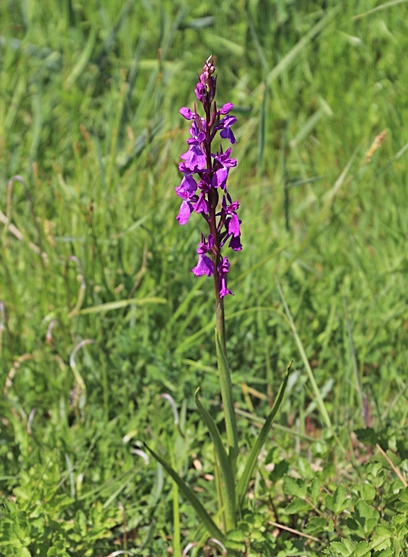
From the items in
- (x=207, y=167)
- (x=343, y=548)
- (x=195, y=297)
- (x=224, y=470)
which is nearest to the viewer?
(x=207, y=167)

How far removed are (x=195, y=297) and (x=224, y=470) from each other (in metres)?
0.97

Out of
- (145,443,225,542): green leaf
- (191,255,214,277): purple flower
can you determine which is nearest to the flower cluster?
(191,255,214,277): purple flower

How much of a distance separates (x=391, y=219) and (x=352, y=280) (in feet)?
1.22

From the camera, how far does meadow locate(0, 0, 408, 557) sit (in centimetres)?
195

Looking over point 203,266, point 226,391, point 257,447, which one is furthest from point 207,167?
point 257,447

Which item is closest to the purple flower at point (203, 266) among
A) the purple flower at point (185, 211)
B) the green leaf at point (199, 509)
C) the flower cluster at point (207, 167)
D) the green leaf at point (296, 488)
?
the flower cluster at point (207, 167)

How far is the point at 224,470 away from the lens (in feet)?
5.66

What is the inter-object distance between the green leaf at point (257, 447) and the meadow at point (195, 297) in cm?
8

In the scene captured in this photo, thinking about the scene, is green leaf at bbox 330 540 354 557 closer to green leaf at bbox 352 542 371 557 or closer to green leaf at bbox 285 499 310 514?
green leaf at bbox 352 542 371 557

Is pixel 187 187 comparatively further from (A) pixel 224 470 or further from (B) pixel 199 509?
(B) pixel 199 509

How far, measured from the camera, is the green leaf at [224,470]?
1.62 meters

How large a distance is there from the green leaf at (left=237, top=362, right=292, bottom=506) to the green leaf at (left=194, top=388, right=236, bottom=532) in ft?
0.12

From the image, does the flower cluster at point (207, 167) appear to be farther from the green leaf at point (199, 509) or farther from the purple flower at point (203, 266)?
the green leaf at point (199, 509)

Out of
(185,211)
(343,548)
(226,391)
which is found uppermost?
(185,211)
